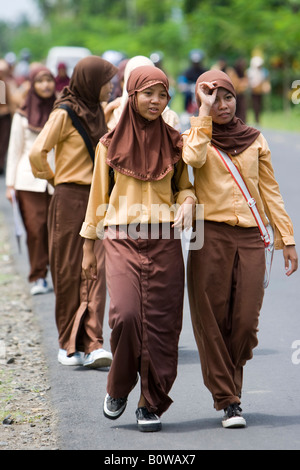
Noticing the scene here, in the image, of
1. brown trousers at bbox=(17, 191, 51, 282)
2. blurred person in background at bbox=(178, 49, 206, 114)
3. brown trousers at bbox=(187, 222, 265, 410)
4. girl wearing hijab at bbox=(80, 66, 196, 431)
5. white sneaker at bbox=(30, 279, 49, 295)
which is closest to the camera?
girl wearing hijab at bbox=(80, 66, 196, 431)

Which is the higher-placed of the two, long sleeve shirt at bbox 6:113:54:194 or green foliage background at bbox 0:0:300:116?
green foliage background at bbox 0:0:300:116

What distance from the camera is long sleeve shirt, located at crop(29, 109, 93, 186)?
7.01 m

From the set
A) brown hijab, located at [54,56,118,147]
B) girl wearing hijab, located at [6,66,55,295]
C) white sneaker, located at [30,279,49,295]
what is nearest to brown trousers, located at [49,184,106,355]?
brown hijab, located at [54,56,118,147]

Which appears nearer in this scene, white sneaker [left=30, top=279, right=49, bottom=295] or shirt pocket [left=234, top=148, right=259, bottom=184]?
shirt pocket [left=234, top=148, right=259, bottom=184]

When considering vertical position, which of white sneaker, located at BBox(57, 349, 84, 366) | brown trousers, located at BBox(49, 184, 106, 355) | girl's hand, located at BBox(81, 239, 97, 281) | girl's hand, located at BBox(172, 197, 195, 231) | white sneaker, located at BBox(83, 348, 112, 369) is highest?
girl's hand, located at BBox(172, 197, 195, 231)

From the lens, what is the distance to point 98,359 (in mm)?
7055

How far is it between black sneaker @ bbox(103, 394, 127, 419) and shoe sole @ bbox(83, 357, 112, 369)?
1445 mm

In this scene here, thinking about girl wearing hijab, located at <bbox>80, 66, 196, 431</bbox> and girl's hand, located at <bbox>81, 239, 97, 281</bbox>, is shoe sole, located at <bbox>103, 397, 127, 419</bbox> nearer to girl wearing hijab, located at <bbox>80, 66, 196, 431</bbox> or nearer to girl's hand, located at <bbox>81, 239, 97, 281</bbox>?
girl wearing hijab, located at <bbox>80, 66, 196, 431</bbox>

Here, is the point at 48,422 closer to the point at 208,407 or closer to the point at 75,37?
the point at 208,407

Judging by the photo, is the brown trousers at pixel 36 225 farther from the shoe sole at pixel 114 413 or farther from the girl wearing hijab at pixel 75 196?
the shoe sole at pixel 114 413

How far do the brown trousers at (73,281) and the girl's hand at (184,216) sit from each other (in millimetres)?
1896

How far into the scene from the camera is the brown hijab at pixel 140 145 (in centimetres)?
547

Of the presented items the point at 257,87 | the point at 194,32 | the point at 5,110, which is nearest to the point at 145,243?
the point at 5,110
